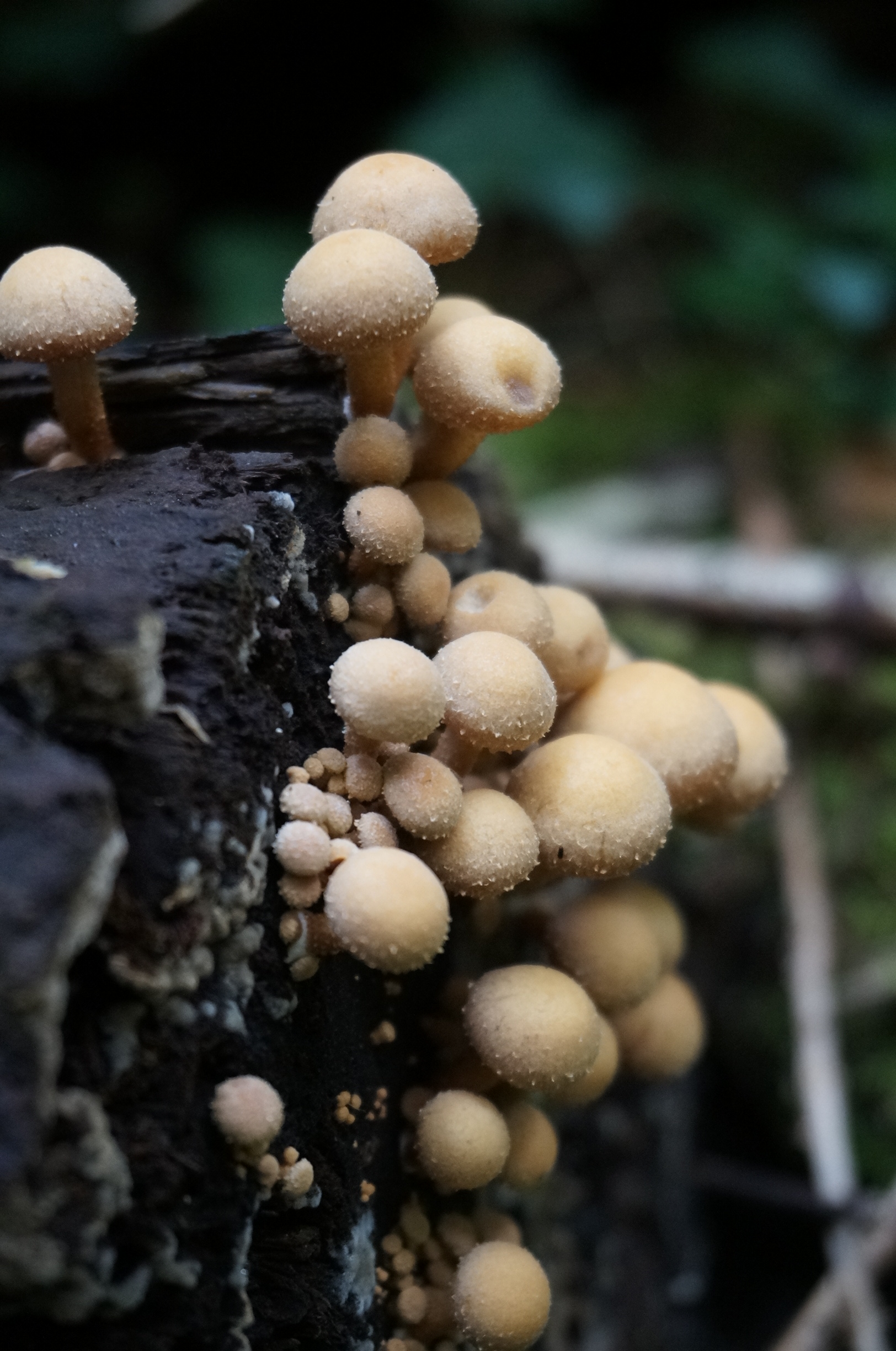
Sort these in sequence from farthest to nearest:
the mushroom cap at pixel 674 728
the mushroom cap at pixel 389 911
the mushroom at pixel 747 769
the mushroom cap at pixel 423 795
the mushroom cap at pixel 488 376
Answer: the mushroom at pixel 747 769 → the mushroom cap at pixel 674 728 → the mushroom cap at pixel 488 376 → the mushroom cap at pixel 423 795 → the mushroom cap at pixel 389 911

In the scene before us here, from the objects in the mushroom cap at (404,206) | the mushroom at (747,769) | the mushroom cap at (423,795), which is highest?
the mushroom cap at (404,206)

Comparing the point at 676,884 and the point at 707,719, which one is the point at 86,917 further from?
the point at 676,884

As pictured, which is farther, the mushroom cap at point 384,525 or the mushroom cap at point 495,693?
the mushroom cap at point 384,525

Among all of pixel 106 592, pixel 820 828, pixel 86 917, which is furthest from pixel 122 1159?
pixel 820 828

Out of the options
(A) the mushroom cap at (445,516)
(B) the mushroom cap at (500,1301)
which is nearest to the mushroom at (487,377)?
(A) the mushroom cap at (445,516)

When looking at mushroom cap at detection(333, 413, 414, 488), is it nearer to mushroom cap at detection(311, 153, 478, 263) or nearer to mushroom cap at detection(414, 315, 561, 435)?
mushroom cap at detection(414, 315, 561, 435)

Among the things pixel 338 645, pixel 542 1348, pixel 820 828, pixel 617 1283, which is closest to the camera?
pixel 338 645

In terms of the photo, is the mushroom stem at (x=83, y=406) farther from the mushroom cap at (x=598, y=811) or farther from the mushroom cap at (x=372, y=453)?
the mushroom cap at (x=598, y=811)
